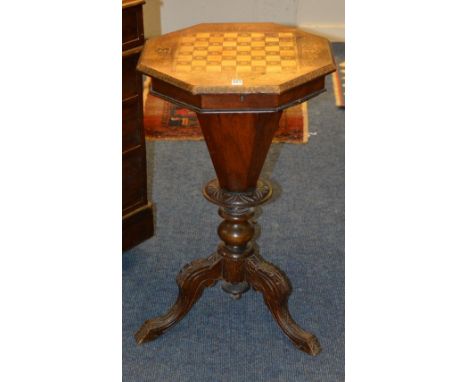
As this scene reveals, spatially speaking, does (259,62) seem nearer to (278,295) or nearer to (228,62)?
(228,62)

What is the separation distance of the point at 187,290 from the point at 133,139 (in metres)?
0.66

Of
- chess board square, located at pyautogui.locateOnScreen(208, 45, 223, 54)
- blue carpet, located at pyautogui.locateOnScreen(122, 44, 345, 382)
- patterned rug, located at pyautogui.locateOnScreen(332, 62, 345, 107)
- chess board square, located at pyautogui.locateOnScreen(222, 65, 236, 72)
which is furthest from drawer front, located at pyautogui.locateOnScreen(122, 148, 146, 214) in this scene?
patterned rug, located at pyautogui.locateOnScreen(332, 62, 345, 107)

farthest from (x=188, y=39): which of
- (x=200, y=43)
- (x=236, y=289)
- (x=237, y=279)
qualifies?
(x=236, y=289)

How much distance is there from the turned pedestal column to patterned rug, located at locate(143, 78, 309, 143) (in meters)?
1.54

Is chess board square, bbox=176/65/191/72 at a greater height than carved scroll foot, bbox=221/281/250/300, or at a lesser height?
greater

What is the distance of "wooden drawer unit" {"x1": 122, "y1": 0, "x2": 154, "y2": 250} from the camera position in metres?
2.72

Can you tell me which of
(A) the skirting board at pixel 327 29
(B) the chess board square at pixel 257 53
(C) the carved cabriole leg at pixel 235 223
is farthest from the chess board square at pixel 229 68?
(A) the skirting board at pixel 327 29

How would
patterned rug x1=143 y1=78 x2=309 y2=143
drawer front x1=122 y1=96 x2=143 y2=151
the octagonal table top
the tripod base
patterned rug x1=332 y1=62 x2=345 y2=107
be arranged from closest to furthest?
the octagonal table top → the tripod base → drawer front x1=122 y1=96 x2=143 y2=151 → patterned rug x1=143 y1=78 x2=309 y2=143 → patterned rug x1=332 y1=62 x2=345 y2=107

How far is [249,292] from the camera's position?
294cm

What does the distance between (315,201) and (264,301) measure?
0.91 metres

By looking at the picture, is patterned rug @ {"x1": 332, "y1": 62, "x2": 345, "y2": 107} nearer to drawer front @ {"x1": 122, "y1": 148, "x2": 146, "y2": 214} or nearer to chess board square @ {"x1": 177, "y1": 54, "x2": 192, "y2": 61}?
drawer front @ {"x1": 122, "y1": 148, "x2": 146, "y2": 214}

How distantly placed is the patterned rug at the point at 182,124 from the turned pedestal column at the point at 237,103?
1.54m
